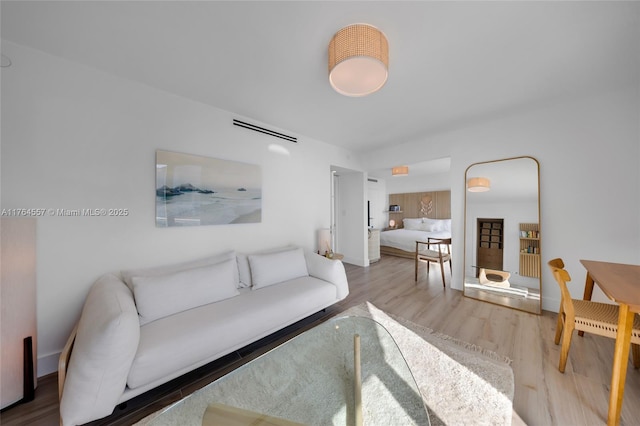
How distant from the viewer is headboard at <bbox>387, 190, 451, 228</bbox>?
21.7ft

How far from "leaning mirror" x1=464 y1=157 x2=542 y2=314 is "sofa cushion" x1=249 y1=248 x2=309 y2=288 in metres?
2.60

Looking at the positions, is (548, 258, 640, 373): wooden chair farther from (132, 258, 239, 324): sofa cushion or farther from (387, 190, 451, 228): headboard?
(387, 190, 451, 228): headboard

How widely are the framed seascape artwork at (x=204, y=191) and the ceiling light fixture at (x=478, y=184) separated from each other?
321 centimetres

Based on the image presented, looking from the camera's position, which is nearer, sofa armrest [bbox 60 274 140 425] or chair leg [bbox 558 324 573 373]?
sofa armrest [bbox 60 274 140 425]

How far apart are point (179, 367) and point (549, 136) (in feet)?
15.1

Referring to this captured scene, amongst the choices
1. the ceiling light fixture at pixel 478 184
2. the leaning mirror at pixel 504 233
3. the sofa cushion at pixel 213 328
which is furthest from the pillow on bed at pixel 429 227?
the sofa cushion at pixel 213 328

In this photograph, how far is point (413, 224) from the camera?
6805mm

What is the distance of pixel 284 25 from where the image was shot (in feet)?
4.91

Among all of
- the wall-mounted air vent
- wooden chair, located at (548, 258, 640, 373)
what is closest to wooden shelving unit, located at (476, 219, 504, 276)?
wooden chair, located at (548, 258, 640, 373)

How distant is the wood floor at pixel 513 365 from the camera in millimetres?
1342

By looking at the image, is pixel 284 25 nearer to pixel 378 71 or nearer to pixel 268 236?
pixel 378 71

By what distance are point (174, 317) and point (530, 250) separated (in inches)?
166

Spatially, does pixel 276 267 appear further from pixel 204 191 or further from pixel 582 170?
pixel 582 170

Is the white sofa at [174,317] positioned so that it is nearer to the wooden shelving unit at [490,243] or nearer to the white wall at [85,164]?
the white wall at [85,164]
